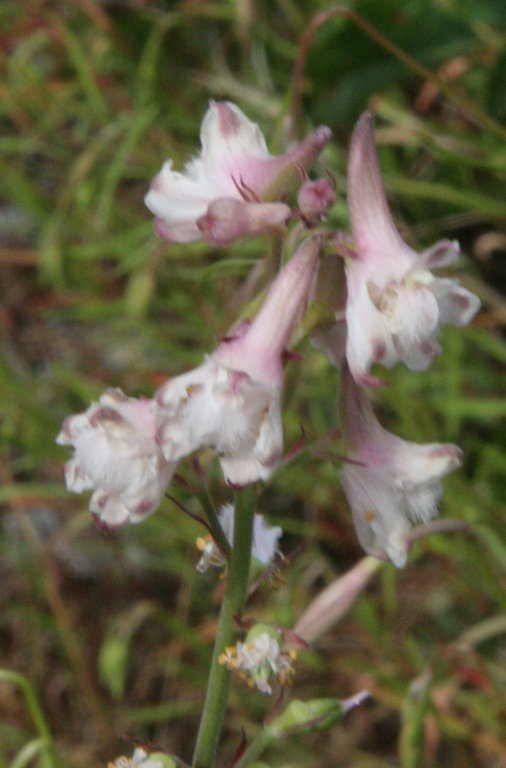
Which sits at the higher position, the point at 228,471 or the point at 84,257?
the point at 228,471

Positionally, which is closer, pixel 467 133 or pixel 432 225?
pixel 432 225

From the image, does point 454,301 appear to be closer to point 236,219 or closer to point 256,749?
point 236,219

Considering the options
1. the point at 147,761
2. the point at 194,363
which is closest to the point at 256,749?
the point at 147,761

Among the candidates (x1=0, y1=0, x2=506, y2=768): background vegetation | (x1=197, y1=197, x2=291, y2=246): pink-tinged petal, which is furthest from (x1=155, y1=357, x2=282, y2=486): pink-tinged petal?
(x1=0, y1=0, x2=506, y2=768): background vegetation

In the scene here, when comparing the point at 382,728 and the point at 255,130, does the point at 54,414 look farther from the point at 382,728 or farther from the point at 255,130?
the point at 255,130

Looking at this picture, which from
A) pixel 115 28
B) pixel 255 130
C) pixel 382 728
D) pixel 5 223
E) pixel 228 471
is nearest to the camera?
pixel 228 471

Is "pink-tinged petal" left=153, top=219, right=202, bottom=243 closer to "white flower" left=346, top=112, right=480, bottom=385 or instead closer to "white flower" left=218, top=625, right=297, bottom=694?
"white flower" left=346, top=112, right=480, bottom=385

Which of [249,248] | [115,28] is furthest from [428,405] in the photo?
[115,28]
